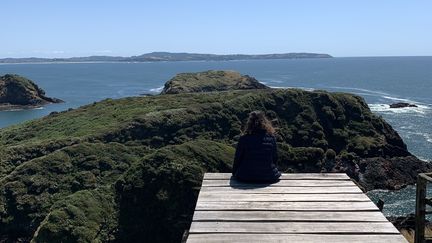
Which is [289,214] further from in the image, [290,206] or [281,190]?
[281,190]

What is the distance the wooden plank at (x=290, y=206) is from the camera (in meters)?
5.80

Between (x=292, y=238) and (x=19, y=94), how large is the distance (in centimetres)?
10140

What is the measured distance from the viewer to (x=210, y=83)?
101188mm

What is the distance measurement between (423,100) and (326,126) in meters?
54.3

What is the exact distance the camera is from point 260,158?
7.30 metres

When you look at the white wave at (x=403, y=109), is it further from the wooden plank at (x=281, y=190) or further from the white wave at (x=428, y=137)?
the wooden plank at (x=281, y=190)

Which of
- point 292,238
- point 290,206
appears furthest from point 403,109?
point 292,238

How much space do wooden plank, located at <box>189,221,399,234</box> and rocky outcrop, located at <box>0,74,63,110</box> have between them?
96.2m

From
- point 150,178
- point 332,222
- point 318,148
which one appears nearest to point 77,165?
point 150,178

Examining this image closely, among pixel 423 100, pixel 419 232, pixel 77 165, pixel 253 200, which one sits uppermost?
pixel 253 200

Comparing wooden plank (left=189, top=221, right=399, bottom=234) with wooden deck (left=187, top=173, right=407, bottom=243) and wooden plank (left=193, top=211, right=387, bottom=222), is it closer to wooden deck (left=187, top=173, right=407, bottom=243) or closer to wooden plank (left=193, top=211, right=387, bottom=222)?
Answer: wooden deck (left=187, top=173, right=407, bottom=243)

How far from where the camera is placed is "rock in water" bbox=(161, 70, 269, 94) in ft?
→ 312

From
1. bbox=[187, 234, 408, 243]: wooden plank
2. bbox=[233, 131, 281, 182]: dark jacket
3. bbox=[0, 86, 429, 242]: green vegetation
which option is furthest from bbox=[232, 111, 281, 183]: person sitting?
bbox=[0, 86, 429, 242]: green vegetation

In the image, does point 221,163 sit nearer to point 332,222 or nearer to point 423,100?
point 332,222
